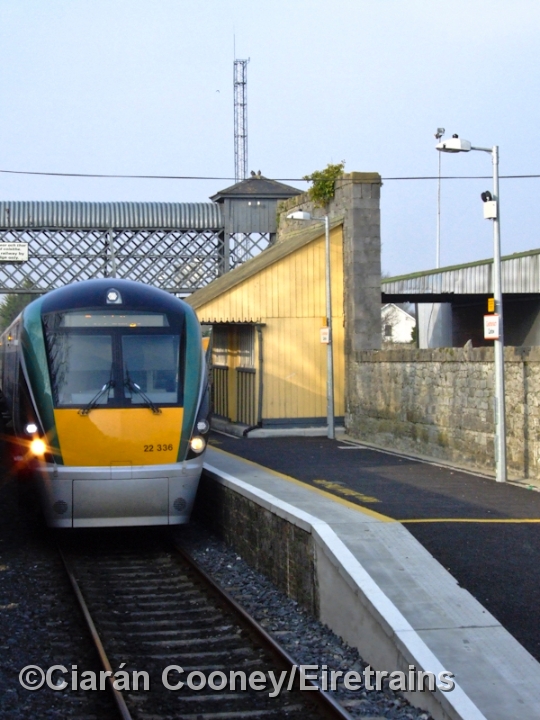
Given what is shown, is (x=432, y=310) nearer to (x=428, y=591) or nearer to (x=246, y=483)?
(x=246, y=483)

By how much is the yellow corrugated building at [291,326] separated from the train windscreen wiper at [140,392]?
42.0 ft

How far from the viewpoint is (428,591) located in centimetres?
710

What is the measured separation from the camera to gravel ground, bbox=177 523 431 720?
5941 millimetres

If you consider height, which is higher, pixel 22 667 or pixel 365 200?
pixel 365 200

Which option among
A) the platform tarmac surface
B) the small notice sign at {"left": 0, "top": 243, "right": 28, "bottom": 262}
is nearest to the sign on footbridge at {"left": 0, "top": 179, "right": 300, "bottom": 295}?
the small notice sign at {"left": 0, "top": 243, "right": 28, "bottom": 262}

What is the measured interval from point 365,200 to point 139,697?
18779mm

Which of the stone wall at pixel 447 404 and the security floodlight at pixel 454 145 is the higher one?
the security floodlight at pixel 454 145

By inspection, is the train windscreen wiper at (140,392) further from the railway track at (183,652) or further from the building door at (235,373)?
the building door at (235,373)

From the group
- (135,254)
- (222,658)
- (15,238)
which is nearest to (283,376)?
(135,254)

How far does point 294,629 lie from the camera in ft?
25.8

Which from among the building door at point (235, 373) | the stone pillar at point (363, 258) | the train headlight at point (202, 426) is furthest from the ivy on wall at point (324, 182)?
the train headlight at point (202, 426)

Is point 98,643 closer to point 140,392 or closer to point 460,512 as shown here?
point 140,392

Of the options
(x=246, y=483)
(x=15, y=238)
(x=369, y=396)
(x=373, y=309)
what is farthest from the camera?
(x=15, y=238)

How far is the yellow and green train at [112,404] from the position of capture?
10648 millimetres
